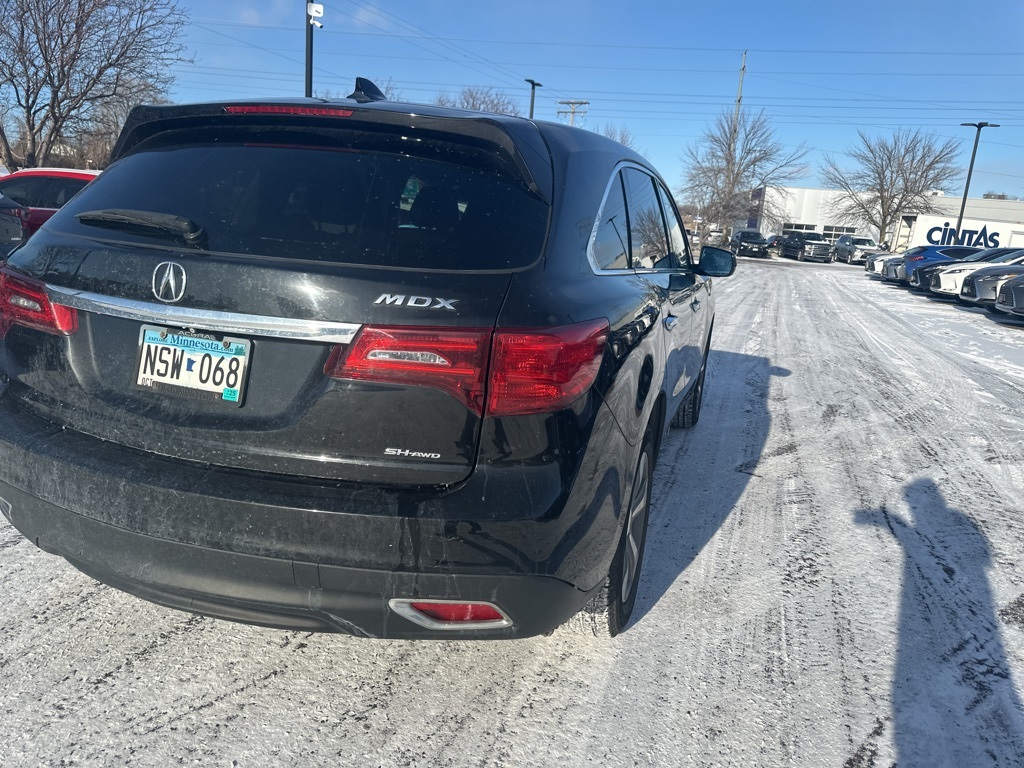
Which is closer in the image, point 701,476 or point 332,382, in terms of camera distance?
point 332,382

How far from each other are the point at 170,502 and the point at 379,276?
0.78m

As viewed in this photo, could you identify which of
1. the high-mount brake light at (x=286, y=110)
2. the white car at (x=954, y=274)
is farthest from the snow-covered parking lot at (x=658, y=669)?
the white car at (x=954, y=274)

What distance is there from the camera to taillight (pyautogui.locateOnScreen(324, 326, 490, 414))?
1.88 meters

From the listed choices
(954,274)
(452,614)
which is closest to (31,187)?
(452,614)

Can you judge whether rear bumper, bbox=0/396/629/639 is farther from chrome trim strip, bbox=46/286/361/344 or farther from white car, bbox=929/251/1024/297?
white car, bbox=929/251/1024/297

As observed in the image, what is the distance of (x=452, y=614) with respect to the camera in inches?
78.6

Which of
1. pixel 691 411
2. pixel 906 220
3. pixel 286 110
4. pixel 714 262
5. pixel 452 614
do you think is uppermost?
pixel 906 220

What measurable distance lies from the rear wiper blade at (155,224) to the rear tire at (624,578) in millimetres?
1517

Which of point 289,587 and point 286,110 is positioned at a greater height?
point 286,110

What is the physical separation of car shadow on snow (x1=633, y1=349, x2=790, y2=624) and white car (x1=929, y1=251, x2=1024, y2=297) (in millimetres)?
13923

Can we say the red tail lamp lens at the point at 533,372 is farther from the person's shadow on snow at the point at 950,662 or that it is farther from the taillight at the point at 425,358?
the person's shadow on snow at the point at 950,662

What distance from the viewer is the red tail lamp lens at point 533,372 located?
1898 millimetres

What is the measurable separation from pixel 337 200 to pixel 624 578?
61.0 inches

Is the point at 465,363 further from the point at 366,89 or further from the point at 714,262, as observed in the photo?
the point at 714,262
